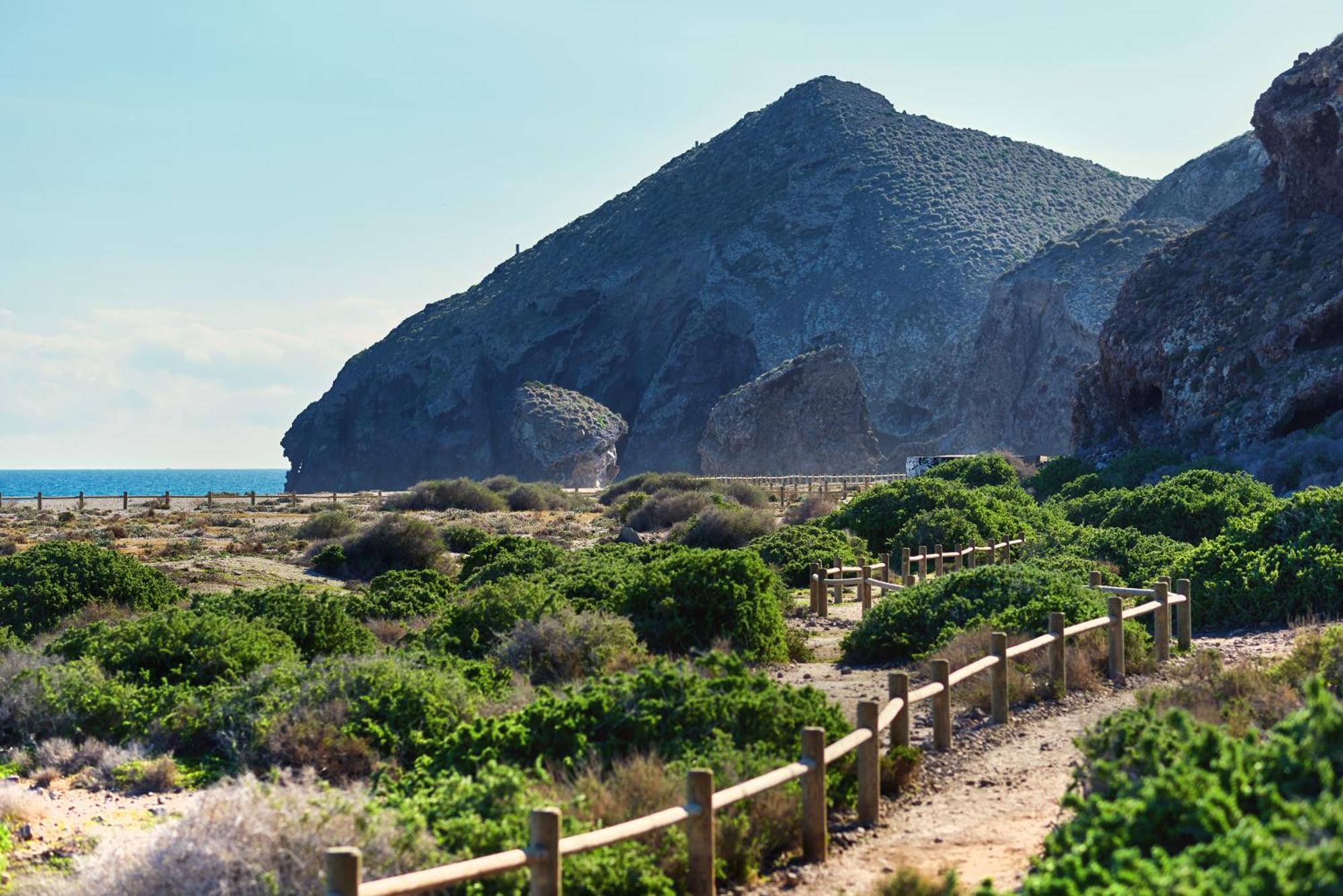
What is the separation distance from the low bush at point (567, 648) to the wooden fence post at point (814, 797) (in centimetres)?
514

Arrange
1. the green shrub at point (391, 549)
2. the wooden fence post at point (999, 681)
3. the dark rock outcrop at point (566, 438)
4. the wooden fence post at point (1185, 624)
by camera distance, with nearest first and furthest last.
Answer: the wooden fence post at point (999, 681), the wooden fence post at point (1185, 624), the green shrub at point (391, 549), the dark rock outcrop at point (566, 438)

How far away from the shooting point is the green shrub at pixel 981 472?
3772cm

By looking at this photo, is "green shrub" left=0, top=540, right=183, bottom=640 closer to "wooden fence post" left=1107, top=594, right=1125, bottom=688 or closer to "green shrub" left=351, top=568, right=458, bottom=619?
"green shrub" left=351, top=568, right=458, bottom=619

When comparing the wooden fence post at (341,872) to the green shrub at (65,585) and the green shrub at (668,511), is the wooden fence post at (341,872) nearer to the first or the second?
the green shrub at (65,585)

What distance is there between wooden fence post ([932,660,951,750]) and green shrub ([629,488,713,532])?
99.4 feet

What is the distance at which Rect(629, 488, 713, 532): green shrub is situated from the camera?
4212 centimetres

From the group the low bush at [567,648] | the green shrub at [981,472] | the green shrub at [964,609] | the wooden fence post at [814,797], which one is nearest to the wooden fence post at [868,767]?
the wooden fence post at [814,797]

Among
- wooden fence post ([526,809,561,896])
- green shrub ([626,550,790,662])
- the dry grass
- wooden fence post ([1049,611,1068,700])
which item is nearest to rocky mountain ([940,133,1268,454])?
green shrub ([626,550,790,662])

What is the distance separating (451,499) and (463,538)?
1981 centimetres

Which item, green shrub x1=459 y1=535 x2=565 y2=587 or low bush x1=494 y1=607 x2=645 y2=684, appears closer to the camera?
low bush x1=494 y1=607 x2=645 y2=684

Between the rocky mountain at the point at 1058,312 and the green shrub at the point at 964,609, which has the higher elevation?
the rocky mountain at the point at 1058,312

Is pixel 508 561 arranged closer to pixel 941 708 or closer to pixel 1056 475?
pixel 941 708

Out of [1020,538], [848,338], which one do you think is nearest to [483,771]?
[1020,538]

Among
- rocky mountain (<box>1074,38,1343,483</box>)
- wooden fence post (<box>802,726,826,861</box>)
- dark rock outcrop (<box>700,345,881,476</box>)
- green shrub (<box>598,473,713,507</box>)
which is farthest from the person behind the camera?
dark rock outcrop (<box>700,345,881,476</box>)
